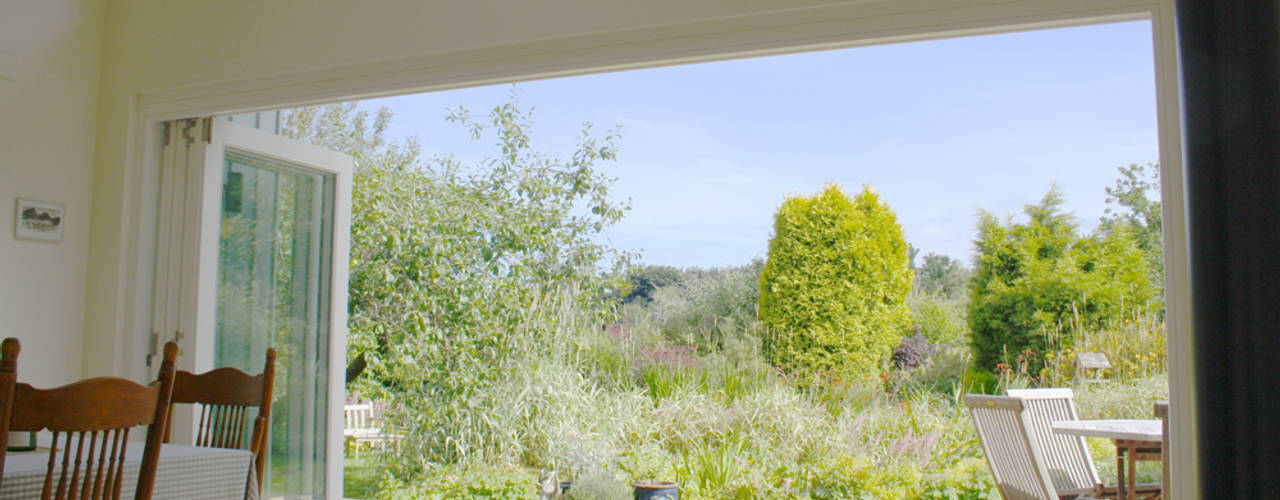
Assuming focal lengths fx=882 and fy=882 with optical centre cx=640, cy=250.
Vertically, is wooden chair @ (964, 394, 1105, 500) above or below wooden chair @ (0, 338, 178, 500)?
below

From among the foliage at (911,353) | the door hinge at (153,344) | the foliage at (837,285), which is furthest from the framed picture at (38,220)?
the foliage at (911,353)

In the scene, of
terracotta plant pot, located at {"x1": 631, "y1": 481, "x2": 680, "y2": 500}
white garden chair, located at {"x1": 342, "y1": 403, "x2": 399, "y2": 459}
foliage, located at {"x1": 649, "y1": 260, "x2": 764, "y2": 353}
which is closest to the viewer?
terracotta plant pot, located at {"x1": 631, "y1": 481, "x2": 680, "y2": 500}

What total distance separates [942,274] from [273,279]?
28.1ft

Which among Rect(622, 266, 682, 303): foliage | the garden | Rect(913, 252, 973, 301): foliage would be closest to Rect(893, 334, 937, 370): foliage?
the garden

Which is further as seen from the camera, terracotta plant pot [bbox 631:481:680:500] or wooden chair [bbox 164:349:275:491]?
terracotta plant pot [bbox 631:481:680:500]

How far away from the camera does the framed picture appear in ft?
11.8

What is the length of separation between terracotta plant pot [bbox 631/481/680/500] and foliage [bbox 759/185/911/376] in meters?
Result: 2.88

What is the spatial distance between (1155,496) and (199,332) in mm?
4465

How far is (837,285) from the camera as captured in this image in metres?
7.74

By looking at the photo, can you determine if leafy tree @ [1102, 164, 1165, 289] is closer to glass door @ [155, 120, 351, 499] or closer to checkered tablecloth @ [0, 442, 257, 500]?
glass door @ [155, 120, 351, 499]

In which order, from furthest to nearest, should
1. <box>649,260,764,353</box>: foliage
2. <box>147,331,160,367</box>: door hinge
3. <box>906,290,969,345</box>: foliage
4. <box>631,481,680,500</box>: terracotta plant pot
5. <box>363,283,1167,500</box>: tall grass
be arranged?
<box>649,260,764,353</box>: foliage < <box>906,290,969,345</box>: foliage < <box>363,283,1167,500</box>: tall grass < <box>631,481,680,500</box>: terracotta plant pot < <box>147,331,160,367</box>: door hinge

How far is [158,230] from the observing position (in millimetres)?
4020

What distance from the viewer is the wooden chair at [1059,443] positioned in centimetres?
468

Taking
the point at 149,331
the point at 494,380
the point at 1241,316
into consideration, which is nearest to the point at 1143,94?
the point at 494,380
